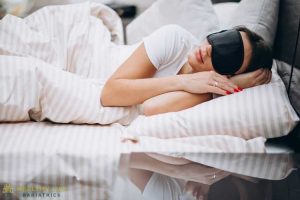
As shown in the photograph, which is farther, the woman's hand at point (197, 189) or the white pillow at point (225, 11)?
the white pillow at point (225, 11)

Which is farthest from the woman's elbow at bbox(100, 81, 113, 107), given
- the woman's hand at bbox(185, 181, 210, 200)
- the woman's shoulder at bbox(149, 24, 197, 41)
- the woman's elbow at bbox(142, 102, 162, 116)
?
the woman's hand at bbox(185, 181, 210, 200)

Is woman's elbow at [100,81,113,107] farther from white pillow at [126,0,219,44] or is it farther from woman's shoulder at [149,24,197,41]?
white pillow at [126,0,219,44]

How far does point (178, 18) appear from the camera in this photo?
Result: 1117 millimetres

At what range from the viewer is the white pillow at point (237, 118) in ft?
2.79

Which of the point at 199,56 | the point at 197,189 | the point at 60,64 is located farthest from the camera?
the point at 60,64

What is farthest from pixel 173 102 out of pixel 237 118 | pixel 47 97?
pixel 47 97

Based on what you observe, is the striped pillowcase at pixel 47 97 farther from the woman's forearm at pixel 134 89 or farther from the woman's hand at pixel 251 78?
the woman's hand at pixel 251 78

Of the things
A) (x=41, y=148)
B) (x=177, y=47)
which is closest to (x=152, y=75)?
(x=177, y=47)

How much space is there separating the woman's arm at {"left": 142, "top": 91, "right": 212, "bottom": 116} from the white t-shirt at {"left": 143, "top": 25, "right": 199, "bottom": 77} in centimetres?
7

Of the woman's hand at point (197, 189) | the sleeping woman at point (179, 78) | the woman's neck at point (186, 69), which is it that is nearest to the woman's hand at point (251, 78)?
the sleeping woman at point (179, 78)

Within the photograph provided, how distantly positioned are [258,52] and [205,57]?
131mm

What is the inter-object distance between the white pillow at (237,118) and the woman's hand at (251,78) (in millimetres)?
15

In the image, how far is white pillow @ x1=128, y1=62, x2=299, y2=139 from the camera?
2.79ft

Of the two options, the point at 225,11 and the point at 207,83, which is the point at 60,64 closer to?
the point at 207,83
